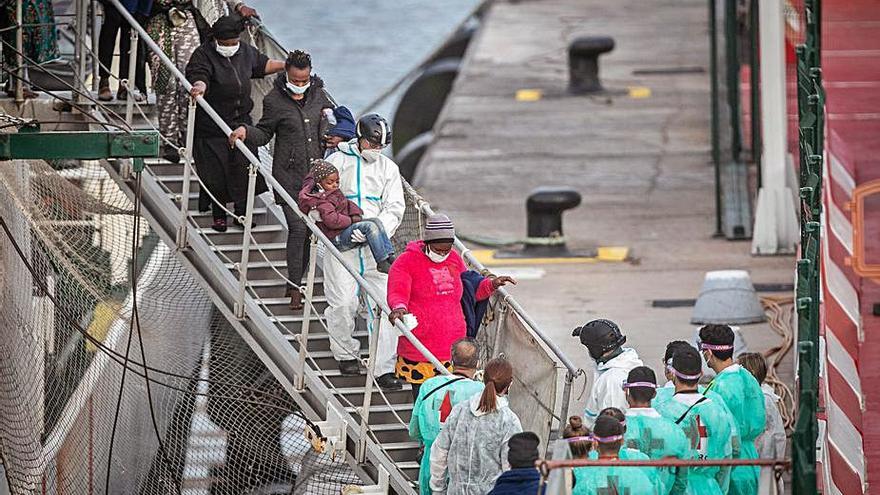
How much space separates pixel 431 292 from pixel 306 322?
2.93 feet

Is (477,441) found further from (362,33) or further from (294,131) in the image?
(362,33)

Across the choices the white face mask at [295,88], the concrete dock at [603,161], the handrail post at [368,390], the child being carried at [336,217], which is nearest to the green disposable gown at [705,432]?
the handrail post at [368,390]

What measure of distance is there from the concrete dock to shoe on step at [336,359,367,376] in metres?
4.70

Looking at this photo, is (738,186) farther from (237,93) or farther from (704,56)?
(237,93)

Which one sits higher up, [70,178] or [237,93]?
[237,93]

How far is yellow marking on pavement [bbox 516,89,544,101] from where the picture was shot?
3089 cm

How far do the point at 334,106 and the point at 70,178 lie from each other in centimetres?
447

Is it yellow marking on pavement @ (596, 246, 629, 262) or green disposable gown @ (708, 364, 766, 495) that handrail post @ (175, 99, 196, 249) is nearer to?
green disposable gown @ (708, 364, 766, 495)

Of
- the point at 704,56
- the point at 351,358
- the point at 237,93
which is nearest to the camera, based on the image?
the point at 351,358

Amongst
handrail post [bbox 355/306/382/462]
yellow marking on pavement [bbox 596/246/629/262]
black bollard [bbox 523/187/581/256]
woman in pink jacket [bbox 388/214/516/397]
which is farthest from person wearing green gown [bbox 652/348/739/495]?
black bollard [bbox 523/187/581/256]

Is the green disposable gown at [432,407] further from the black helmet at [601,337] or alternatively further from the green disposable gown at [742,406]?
the green disposable gown at [742,406]

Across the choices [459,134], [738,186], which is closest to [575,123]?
[459,134]

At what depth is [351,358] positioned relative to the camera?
11.6 meters

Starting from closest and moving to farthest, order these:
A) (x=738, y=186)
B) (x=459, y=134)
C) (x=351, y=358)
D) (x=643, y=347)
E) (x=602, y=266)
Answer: (x=351, y=358)
(x=643, y=347)
(x=602, y=266)
(x=738, y=186)
(x=459, y=134)
